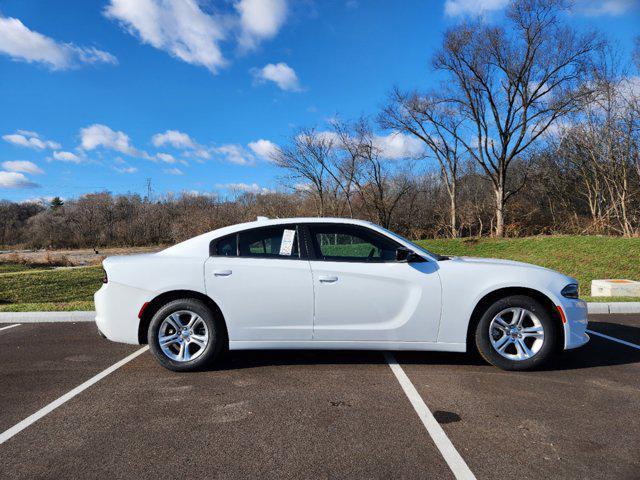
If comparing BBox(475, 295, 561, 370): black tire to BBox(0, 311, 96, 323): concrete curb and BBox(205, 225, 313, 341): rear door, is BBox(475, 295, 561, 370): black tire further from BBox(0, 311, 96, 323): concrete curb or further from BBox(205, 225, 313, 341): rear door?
BBox(0, 311, 96, 323): concrete curb

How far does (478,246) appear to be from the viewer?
66.1 feet

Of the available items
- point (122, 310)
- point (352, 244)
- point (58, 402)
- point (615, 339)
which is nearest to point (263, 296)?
point (352, 244)

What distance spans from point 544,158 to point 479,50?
56.2ft

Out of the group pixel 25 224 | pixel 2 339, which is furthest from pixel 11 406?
pixel 25 224

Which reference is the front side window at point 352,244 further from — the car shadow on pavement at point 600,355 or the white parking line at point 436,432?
the car shadow on pavement at point 600,355

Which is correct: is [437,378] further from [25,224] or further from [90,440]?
[25,224]

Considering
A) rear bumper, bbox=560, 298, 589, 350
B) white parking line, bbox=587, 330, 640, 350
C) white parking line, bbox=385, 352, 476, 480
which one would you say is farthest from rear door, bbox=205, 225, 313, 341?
white parking line, bbox=587, 330, 640, 350

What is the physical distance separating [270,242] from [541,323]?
282 cm

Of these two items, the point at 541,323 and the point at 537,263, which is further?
the point at 537,263

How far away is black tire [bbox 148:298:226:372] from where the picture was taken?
3.95m

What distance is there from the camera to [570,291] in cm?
398

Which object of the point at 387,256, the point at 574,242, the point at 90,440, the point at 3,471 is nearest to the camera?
the point at 3,471

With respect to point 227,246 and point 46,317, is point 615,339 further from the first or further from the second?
point 46,317

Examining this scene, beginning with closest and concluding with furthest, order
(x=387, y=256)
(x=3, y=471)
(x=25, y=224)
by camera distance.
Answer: (x=3, y=471) → (x=387, y=256) → (x=25, y=224)
